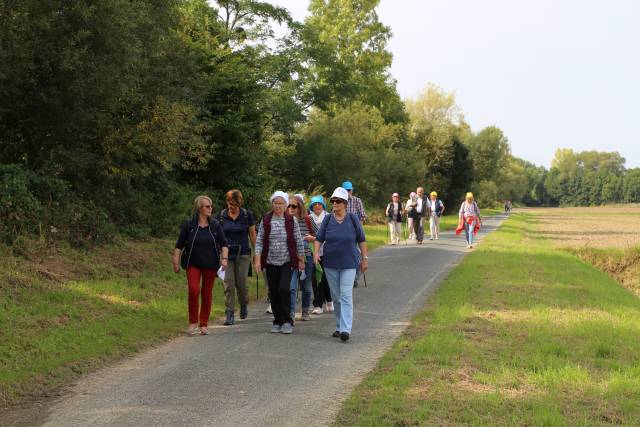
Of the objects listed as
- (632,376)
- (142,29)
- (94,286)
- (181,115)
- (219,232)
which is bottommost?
(632,376)

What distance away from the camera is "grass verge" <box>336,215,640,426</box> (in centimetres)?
564

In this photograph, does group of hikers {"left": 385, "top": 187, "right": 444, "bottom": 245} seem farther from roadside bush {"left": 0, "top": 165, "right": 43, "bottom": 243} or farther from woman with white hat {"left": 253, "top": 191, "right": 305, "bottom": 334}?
woman with white hat {"left": 253, "top": 191, "right": 305, "bottom": 334}

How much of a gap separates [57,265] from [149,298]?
1.95m

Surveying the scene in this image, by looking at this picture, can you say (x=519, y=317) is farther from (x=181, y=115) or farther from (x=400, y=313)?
(x=181, y=115)

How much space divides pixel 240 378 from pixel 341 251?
8.83ft

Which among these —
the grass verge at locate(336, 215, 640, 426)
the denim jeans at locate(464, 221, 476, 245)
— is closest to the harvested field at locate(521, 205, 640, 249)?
the denim jeans at locate(464, 221, 476, 245)

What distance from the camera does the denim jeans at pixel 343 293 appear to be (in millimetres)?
8797

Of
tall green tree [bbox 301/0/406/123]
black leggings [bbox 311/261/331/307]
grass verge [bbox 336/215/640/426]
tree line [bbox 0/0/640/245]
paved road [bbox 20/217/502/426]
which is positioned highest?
tall green tree [bbox 301/0/406/123]

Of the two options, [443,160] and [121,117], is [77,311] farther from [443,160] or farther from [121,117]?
[443,160]

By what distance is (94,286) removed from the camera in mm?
11484

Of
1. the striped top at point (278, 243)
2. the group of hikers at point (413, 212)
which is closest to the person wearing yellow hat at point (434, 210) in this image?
the group of hikers at point (413, 212)

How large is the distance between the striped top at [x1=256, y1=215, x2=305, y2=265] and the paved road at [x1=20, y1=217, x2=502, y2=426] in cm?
105

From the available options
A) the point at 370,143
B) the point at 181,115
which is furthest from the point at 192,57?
the point at 370,143

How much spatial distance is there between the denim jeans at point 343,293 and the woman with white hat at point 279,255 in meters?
0.57
